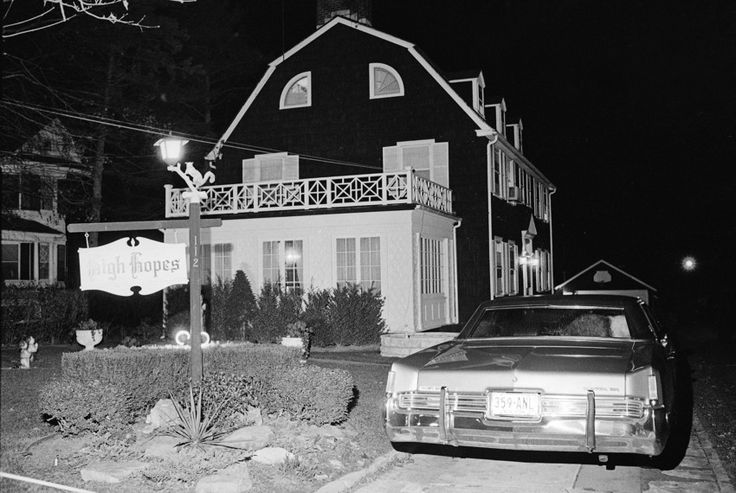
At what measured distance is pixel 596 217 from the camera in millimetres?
51406

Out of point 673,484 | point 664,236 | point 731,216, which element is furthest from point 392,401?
point 664,236

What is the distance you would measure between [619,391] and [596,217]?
48090mm

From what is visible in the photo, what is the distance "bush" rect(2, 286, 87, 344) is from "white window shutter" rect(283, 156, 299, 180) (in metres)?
7.73

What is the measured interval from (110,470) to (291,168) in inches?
726

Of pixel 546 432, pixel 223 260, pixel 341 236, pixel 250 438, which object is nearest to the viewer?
pixel 546 432

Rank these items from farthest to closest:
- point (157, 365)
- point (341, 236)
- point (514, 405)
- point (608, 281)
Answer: point (608, 281), point (341, 236), point (157, 365), point (514, 405)

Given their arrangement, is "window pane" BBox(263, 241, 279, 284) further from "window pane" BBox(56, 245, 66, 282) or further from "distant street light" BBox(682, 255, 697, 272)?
"distant street light" BBox(682, 255, 697, 272)

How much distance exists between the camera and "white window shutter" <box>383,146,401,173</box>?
22.8 metres

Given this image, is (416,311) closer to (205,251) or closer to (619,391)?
(205,251)

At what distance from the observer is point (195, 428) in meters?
6.76

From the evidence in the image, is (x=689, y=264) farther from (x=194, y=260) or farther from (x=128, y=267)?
(x=128, y=267)

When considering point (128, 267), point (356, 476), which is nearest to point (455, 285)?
point (128, 267)

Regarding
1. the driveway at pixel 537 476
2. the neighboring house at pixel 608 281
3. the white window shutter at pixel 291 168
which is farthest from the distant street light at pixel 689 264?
the driveway at pixel 537 476

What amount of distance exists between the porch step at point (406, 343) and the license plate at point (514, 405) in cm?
940
